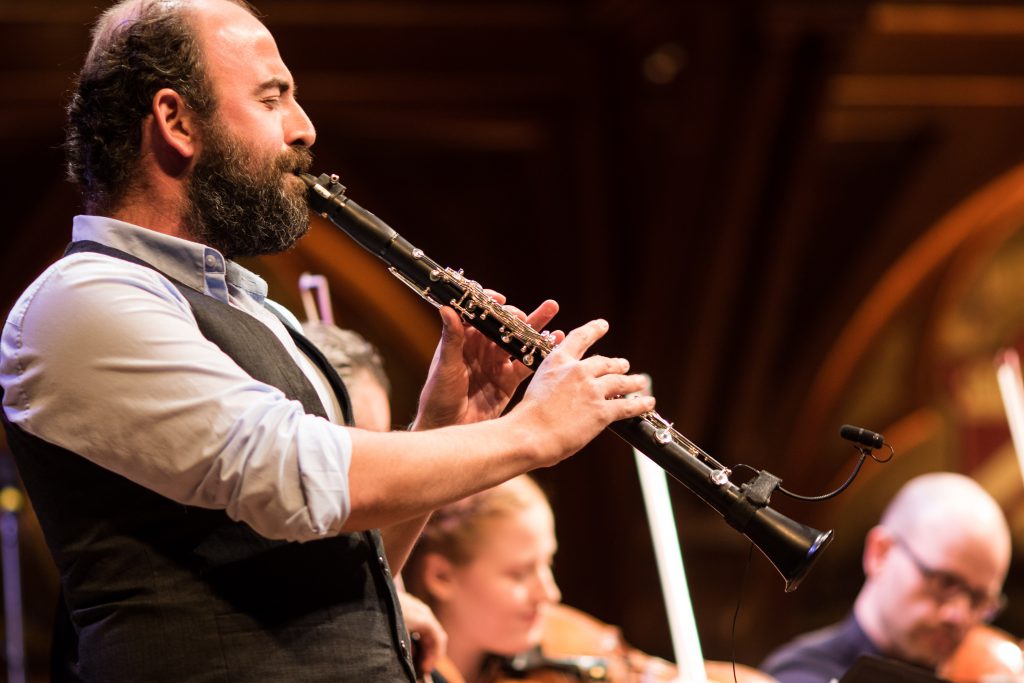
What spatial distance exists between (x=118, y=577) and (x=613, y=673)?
181 centimetres

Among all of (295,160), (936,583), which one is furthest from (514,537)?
(936,583)

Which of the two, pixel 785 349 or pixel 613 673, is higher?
pixel 785 349

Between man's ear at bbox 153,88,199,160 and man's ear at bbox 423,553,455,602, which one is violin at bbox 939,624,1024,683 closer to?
man's ear at bbox 423,553,455,602

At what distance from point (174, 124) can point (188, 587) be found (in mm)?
680

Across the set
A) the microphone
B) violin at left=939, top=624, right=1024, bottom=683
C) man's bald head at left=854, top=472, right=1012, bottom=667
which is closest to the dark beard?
the microphone

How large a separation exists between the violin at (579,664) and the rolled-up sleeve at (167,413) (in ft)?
3.75

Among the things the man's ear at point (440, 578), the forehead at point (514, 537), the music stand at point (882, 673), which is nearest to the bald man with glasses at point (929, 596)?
the forehead at point (514, 537)

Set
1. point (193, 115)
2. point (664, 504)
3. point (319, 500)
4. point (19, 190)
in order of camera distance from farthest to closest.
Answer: point (19, 190), point (664, 504), point (193, 115), point (319, 500)

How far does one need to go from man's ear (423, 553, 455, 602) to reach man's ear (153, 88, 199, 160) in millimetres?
1411

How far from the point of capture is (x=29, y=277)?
5930mm

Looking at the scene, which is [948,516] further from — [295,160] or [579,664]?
[295,160]

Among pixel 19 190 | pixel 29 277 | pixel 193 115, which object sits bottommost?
pixel 29 277

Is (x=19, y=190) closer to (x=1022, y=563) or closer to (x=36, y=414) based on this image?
(x=36, y=414)

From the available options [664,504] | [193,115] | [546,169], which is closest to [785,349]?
[546,169]
